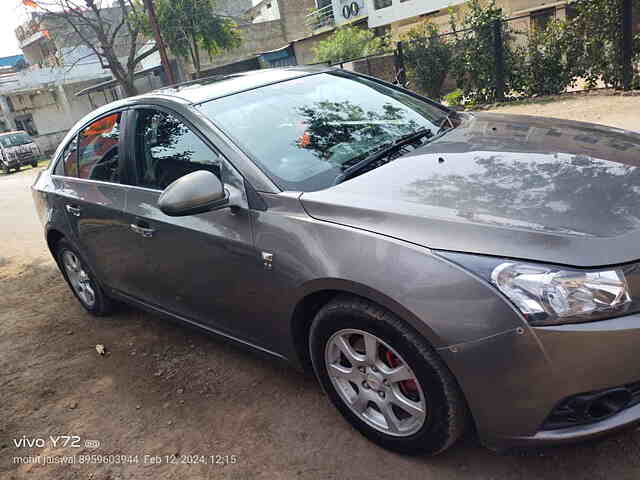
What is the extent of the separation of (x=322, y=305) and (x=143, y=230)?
53.3 inches

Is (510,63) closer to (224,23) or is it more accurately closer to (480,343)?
(480,343)

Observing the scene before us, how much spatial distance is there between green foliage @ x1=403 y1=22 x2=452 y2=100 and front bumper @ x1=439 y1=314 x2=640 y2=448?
12.2m

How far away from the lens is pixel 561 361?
70.9 inches

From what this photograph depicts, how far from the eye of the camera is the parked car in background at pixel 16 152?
2416 centimetres

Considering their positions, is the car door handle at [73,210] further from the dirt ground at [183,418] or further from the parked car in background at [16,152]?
the parked car in background at [16,152]

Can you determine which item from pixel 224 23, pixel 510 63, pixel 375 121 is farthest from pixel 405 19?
pixel 375 121

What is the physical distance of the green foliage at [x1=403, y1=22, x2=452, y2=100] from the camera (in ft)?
42.8

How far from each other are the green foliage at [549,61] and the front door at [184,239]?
960 centimetres

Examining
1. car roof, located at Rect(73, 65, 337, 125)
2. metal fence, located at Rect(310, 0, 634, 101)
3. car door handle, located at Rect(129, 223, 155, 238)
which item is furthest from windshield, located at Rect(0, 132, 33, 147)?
car door handle, located at Rect(129, 223, 155, 238)

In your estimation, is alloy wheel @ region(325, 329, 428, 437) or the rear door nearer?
alloy wheel @ region(325, 329, 428, 437)

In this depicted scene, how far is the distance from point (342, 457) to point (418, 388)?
60 centimetres

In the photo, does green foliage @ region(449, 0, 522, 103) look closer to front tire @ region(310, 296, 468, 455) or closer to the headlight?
front tire @ region(310, 296, 468, 455)

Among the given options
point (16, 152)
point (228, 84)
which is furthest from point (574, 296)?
point (16, 152)

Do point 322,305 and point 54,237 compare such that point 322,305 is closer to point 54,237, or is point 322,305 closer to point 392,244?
point 392,244
